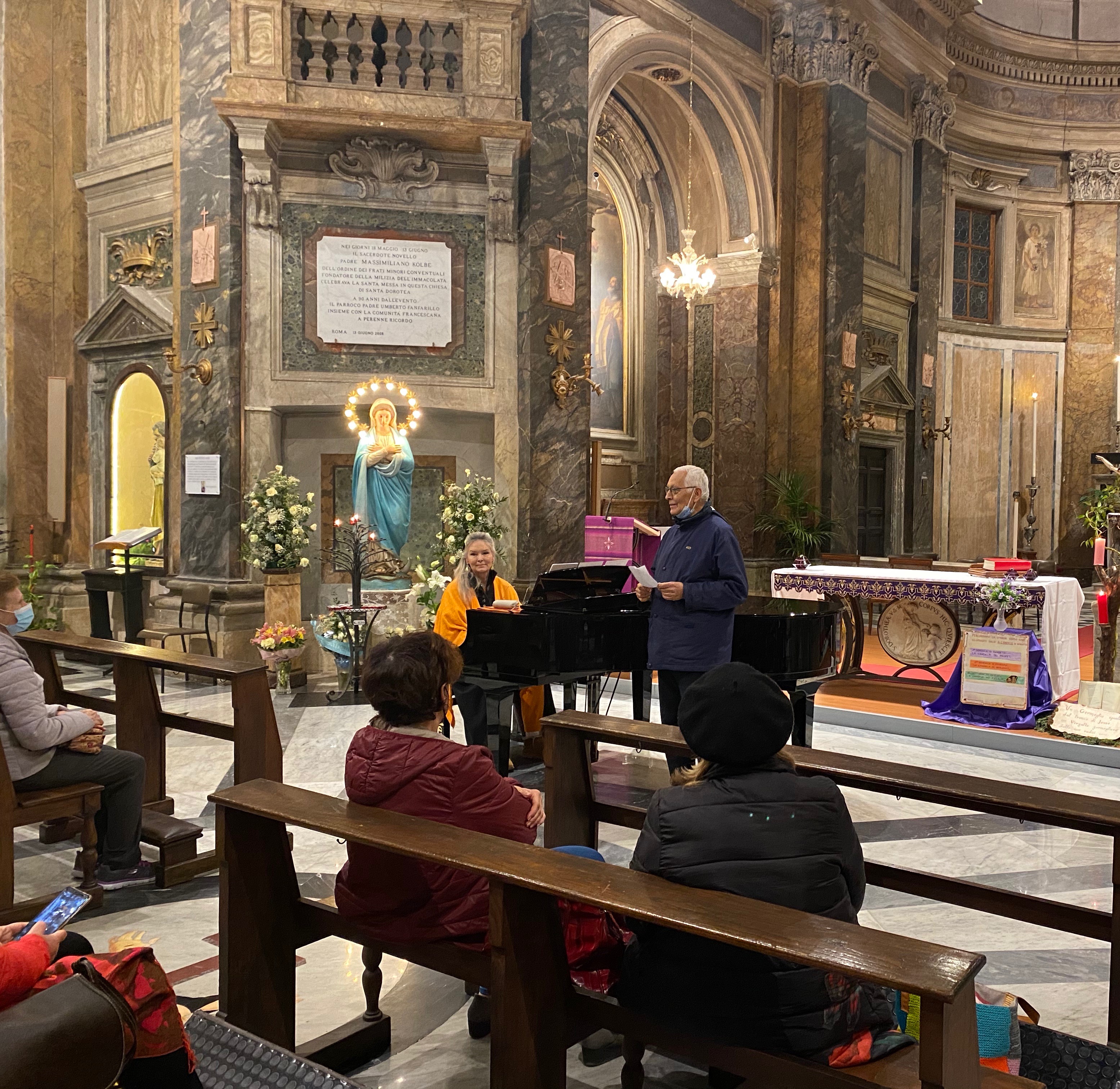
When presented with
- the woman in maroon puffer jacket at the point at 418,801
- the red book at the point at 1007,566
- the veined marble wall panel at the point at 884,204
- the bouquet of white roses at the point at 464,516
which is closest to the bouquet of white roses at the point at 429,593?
the bouquet of white roses at the point at 464,516

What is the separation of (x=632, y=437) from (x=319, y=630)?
7.69 metres

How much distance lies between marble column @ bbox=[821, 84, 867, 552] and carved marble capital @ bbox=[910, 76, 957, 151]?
212cm

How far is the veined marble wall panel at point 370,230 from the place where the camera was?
944 centimetres

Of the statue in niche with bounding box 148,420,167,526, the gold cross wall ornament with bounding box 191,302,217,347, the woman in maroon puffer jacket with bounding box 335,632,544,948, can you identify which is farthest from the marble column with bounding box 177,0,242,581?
the woman in maroon puffer jacket with bounding box 335,632,544,948

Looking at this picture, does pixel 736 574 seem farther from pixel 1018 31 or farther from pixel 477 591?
pixel 1018 31

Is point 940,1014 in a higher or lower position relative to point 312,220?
lower

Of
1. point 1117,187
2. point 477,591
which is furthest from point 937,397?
point 477,591

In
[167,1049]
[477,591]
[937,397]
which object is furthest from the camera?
[937,397]

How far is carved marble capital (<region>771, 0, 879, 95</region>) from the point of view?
1402 cm

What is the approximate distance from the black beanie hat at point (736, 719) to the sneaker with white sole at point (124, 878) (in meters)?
2.94

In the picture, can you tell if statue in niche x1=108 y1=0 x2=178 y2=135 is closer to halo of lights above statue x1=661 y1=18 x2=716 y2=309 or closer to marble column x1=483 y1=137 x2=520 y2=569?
marble column x1=483 y1=137 x2=520 y2=569

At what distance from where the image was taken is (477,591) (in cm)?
591

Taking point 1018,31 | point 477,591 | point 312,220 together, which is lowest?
point 477,591

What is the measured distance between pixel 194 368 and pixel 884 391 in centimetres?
1026
